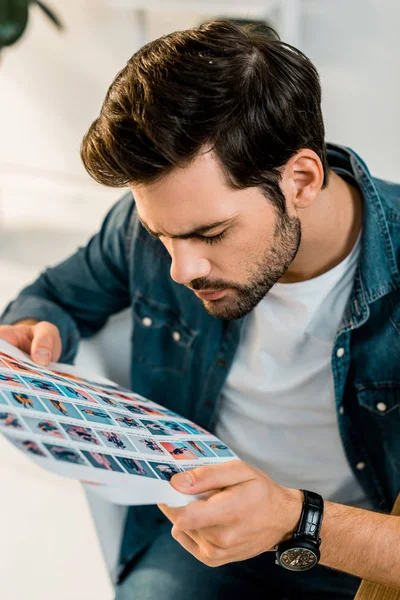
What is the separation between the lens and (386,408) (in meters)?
1.10

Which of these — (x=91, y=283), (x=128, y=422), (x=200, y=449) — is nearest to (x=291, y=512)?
(x=200, y=449)

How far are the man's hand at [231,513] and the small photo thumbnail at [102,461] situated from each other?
9 centimetres

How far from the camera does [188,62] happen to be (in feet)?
2.96

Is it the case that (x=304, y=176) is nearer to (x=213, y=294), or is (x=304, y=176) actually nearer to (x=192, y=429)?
(x=213, y=294)

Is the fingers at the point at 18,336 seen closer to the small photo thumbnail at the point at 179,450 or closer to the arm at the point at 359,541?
the small photo thumbnail at the point at 179,450

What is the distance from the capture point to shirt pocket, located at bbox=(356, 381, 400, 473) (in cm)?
109

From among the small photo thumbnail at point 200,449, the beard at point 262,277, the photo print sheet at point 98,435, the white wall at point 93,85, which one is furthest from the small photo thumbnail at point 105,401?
the white wall at point 93,85

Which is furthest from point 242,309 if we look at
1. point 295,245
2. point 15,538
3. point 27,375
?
point 15,538

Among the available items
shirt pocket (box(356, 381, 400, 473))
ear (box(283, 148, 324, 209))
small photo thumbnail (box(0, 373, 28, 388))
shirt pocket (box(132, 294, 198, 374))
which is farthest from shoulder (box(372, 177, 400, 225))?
small photo thumbnail (box(0, 373, 28, 388))

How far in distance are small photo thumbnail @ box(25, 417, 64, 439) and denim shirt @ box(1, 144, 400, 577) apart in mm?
517

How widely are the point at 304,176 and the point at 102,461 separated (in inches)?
20.4

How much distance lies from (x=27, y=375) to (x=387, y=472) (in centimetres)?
62

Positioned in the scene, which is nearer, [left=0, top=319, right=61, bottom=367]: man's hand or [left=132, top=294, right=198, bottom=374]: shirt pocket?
[left=0, top=319, right=61, bottom=367]: man's hand

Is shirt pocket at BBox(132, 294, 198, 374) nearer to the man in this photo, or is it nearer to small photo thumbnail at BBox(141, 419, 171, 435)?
the man
